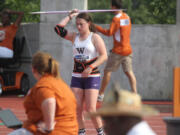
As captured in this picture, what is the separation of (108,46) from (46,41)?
1567 millimetres

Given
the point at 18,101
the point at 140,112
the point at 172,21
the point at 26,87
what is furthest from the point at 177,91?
the point at 172,21

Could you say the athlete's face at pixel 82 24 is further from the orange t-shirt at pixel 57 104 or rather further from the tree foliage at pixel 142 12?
the tree foliage at pixel 142 12

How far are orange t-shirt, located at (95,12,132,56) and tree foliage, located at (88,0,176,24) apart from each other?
13.3 ft

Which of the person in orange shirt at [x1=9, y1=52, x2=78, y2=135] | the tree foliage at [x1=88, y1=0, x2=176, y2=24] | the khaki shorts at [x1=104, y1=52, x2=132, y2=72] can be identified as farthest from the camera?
the tree foliage at [x1=88, y1=0, x2=176, y2=24]

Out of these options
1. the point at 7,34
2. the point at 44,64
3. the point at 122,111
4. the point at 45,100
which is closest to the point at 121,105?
the point at 122,111

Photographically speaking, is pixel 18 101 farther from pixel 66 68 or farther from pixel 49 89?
pixel 49 89

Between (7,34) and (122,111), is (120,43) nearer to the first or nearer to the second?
(7,34)

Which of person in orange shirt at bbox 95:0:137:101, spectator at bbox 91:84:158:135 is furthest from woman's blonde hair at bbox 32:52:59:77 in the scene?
person in orange shirt at bbox 95:0:137:101

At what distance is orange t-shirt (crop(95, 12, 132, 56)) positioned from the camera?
9.75 meters

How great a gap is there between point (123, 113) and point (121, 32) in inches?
285

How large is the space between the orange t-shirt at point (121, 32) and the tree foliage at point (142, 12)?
405cm

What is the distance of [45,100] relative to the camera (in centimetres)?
491

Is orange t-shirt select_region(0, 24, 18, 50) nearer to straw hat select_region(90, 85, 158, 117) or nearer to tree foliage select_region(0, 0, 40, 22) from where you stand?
tree foliage select_region(0, 0, 40, 22)

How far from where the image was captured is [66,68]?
13.1 metres
